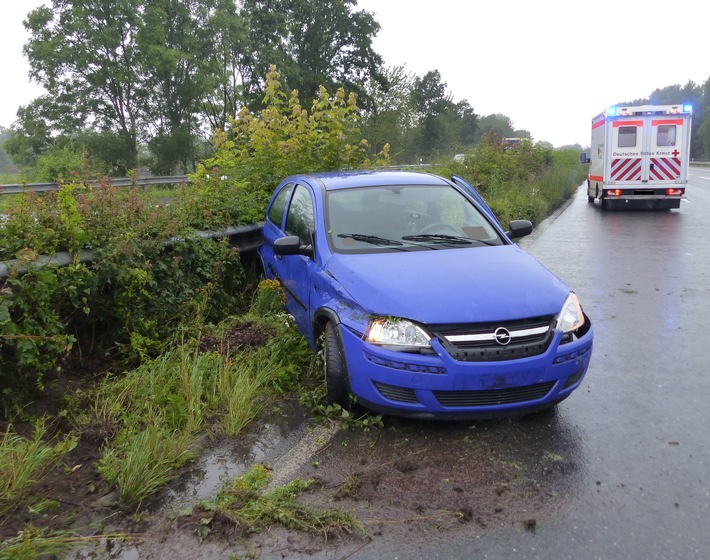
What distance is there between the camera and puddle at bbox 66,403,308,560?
2979mm

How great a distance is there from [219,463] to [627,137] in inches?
741

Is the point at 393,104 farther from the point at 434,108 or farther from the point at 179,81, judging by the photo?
the point at 434,108

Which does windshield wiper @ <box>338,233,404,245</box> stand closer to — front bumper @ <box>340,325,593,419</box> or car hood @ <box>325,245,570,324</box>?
car hood @ <box>325,245,570,324</box>

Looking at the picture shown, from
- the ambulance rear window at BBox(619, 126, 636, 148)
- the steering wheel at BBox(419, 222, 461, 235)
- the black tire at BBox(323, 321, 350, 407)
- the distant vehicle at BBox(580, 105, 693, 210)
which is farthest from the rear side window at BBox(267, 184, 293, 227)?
the ambulance rear window at BBox(619, 126, 636, 148)

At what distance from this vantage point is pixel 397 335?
403 cm

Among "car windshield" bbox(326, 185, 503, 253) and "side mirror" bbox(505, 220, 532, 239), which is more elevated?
"car windshield" bbox(326, 185, 503, 253)

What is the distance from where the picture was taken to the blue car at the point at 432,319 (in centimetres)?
395

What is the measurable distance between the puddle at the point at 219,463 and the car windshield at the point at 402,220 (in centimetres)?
143

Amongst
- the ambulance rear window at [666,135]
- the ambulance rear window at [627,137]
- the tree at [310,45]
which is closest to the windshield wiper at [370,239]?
the ambulance rear window at [627,137]

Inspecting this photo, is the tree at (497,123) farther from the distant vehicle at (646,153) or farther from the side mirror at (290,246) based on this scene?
the side mirror at (290,246)

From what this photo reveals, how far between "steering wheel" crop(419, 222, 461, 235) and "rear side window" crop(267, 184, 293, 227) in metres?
1.79

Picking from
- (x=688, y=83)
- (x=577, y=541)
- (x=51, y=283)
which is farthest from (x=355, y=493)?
(x=688, y=83)

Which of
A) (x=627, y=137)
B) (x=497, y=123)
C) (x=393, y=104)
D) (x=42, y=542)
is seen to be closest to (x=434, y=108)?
(x=393, y=104)

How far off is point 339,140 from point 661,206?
14524 mm
